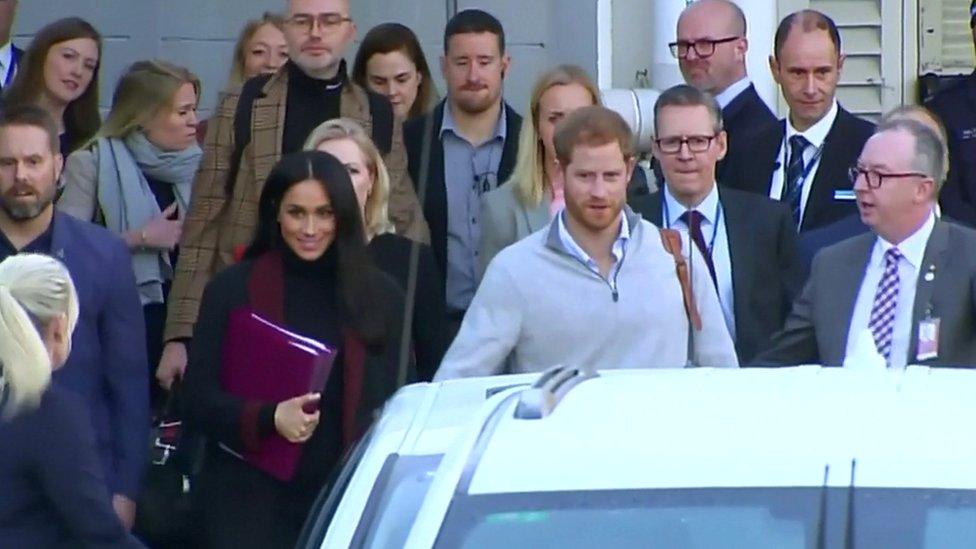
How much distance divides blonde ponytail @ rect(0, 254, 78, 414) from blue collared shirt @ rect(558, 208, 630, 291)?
1453mm

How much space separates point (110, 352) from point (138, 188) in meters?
1.36

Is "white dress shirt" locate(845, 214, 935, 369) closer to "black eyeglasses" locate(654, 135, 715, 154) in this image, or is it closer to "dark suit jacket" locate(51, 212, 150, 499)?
"black eyeglasses" locate(654, 135, 715, 154)

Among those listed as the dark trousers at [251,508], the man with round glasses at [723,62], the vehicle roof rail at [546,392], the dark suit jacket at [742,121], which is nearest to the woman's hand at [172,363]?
the dark trousers at [251,508]

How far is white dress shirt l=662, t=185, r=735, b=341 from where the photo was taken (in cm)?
680

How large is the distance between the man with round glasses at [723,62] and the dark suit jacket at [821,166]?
0.44 ft

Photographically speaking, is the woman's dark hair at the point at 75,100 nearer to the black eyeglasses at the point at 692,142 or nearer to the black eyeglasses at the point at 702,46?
the black eyeglasses at the point at 702,46

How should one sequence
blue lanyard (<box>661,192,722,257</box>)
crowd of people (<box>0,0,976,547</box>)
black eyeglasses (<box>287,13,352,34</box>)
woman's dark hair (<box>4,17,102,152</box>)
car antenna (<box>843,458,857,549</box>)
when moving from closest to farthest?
car antenna (<box>843,458,857,549</box>) < crowd of people (<box>0,0,976,547</box>) < blue lanyard (<box>661,192,722,257</box>) < black eyeglasses (<box>287,13,352,34</box>) < woman's dark hair (<box>4,17,102,152</box>)

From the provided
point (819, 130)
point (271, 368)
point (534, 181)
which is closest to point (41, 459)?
point (271, 368)

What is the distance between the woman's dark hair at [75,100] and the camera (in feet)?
26.3

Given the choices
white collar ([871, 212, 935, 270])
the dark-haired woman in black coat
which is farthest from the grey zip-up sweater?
white collar ([871, 212, 935, 270])

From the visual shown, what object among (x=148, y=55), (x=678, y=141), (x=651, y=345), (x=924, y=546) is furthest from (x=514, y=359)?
(x=148, y=55)

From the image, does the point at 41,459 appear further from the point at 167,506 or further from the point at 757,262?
the point at 757,262

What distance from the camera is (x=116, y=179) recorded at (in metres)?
7.61

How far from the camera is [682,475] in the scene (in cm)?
331
